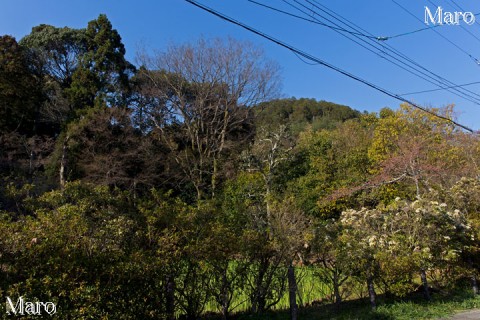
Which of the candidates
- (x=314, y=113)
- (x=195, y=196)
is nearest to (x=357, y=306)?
(x=195, y=196)

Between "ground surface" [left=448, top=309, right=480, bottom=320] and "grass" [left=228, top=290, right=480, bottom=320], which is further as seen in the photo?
"grass" [left=228, top=290, right=480, bottom=320]

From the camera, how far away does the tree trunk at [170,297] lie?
5434 millimetres

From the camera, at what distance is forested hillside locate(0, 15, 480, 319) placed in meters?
4.49

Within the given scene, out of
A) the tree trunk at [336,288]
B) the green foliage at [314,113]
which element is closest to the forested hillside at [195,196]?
the tree trunk at [336,288]

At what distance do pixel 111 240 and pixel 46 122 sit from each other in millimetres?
20050

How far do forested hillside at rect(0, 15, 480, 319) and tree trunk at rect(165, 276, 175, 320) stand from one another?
3cm

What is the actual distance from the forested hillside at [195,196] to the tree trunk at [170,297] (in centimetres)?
3

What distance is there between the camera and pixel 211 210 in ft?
19.8

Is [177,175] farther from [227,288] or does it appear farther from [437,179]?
[227,288]

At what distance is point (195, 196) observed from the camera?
73.7 feet

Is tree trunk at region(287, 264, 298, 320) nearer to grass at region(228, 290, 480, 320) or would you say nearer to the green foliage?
grass at region(228, 290, 480, 320)

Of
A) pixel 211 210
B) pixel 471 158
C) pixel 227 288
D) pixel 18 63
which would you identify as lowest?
pixel 227 288

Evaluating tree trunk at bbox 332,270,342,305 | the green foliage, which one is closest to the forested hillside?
tree trunk at bbox 332,270,342,305

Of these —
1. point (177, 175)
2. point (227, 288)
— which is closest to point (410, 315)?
point (227, 288)
